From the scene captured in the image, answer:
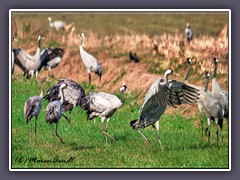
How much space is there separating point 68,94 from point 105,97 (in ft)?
2.00

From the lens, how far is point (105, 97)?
23891 millimetres

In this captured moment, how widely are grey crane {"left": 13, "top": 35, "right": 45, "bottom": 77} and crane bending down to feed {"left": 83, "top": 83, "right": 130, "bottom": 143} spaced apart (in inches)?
36.7

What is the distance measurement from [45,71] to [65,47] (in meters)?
0.51

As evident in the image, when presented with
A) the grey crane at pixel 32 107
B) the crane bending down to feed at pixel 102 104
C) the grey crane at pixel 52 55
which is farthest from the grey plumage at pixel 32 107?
the crane bending down to feed at pixel 102 104

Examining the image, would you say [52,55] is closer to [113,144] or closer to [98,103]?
[98,103]

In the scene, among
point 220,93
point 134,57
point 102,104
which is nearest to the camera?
point 220,93

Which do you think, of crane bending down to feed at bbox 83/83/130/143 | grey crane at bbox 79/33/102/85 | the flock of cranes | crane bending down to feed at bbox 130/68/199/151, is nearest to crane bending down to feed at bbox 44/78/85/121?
the flock of cranes

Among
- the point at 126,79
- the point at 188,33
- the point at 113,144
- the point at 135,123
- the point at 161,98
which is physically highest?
the point at 188,33

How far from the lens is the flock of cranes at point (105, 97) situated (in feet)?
77.4

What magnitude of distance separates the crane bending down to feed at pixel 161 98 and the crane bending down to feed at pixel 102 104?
0.36m

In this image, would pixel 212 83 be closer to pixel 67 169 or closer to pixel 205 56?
pixel 205 56

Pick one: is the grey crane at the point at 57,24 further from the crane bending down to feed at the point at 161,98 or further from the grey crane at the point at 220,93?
the grey crane at the point at 220,93

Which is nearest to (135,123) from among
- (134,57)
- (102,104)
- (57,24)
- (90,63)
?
(102,104)
